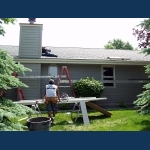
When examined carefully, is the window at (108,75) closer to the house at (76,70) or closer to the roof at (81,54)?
the house at (76,70)

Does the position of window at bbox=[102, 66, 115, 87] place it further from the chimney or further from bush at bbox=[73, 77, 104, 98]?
the chimney

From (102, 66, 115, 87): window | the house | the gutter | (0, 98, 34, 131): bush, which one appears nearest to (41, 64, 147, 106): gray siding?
the house

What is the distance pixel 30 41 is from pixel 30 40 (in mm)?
74

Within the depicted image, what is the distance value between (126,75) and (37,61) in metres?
5.78

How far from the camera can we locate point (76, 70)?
1162 centimetres

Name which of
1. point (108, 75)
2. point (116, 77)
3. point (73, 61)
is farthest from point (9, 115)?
point (116, 77)

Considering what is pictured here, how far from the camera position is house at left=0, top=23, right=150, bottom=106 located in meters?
10.9

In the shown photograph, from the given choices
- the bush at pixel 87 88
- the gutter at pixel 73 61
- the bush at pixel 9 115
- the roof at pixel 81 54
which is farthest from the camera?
the roof at pixel 81 54

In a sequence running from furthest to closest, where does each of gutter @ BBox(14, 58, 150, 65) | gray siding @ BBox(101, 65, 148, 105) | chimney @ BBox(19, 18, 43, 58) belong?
gray siding @ BBox(101, 65, 148, 105), chimney @ BBox(19, 18, 43, 58), gutter @ BBox(14, 58, 150, 65)

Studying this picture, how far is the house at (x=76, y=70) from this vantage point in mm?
10906

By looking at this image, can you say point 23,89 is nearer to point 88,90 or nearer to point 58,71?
point 58,71

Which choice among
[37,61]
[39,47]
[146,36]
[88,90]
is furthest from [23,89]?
[146,36]

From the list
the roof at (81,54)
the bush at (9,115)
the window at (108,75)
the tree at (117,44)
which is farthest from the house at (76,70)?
the tree at (117,44)

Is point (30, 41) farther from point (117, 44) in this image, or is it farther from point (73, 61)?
point (117, 44)
